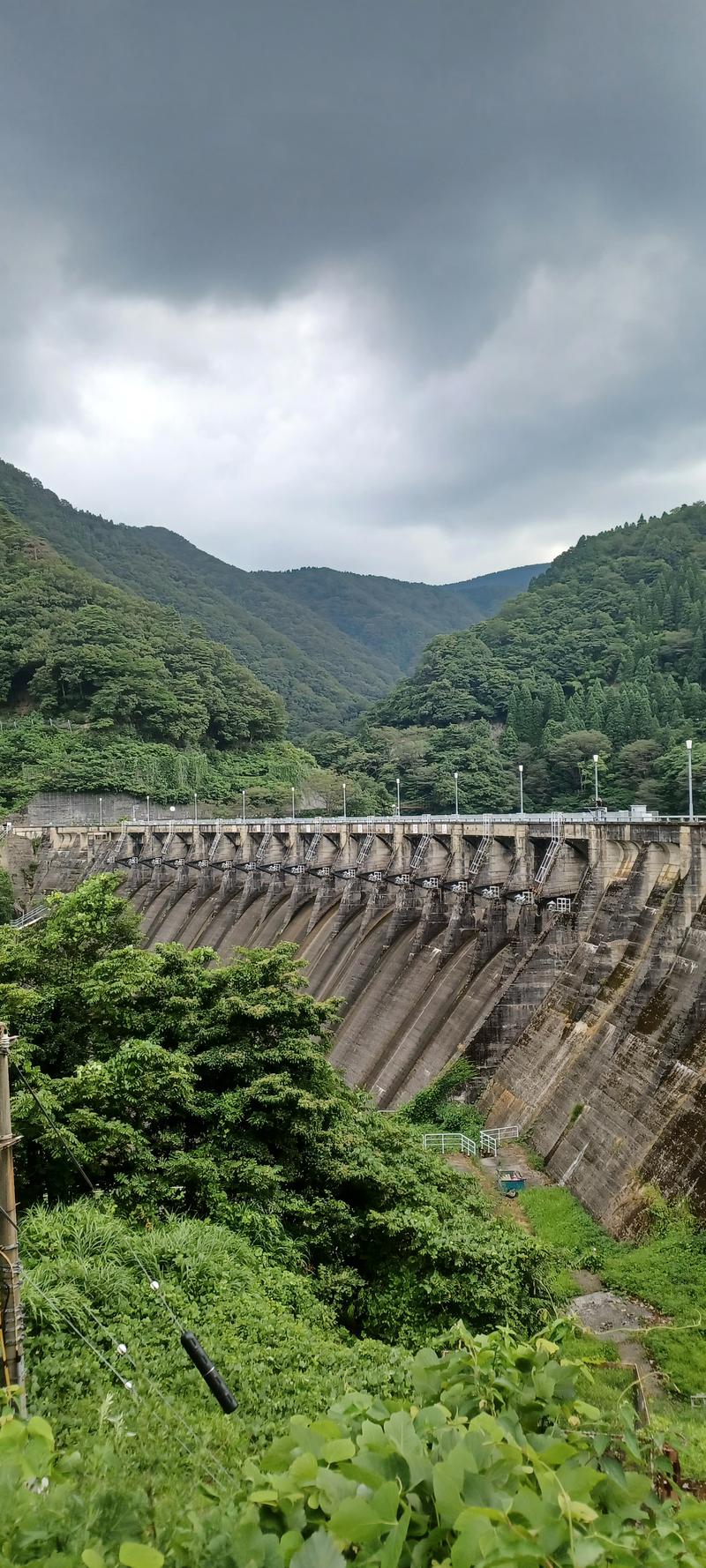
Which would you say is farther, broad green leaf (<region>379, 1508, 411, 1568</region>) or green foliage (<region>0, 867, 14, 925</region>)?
green foliage (<region>0, 867, 14, 925</region>)

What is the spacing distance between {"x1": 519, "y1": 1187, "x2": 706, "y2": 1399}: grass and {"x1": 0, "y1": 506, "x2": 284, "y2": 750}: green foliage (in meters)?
66.3

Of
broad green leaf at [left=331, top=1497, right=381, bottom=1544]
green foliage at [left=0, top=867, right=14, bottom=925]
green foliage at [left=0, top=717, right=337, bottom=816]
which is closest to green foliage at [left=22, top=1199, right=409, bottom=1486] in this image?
broad green leaf at [left=331, top=1497, right=381, bottom=1544]

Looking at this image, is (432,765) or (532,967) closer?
(532,967)

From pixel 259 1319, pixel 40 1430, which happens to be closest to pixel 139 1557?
pixel 40 1430

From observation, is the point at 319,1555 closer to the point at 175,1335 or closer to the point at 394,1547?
the point at 394,1547

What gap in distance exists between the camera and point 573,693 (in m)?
87.9

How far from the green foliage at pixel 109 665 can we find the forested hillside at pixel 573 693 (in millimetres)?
12562

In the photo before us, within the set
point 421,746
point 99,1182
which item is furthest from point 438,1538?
point 421,746

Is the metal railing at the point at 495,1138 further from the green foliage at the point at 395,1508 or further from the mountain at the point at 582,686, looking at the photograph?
the mountain at the point at 582,686

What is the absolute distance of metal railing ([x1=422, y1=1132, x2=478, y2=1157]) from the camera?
22633 mm

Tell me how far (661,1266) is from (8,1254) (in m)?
13.3

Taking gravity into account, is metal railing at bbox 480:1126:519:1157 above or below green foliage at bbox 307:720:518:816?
below

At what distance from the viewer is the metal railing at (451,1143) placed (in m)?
22.6

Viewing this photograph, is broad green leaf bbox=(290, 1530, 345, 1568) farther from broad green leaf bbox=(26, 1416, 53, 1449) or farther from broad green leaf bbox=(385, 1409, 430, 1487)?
broad green leaf bbox=(26, 1416, 53, 1449)
